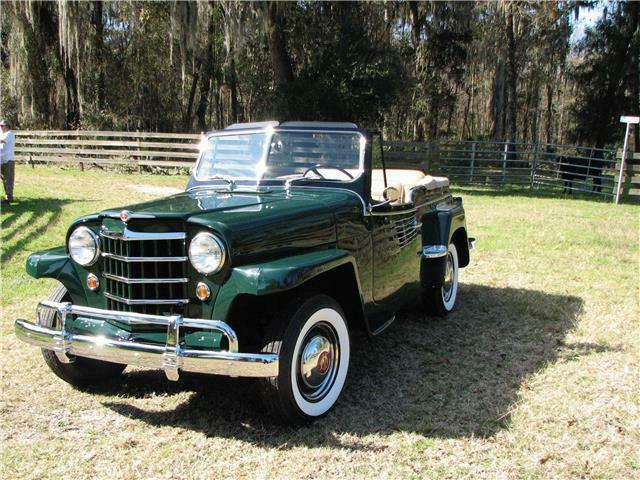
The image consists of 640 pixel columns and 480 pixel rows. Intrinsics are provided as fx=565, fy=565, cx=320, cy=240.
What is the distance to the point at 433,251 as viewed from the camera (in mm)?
4855

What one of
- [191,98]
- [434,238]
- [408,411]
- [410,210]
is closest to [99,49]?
[191,98]

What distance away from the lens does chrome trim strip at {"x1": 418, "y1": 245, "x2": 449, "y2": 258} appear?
4.82 m

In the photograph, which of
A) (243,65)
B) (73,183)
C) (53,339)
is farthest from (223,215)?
(243,65)

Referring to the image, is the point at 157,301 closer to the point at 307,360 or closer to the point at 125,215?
the point at 125,215

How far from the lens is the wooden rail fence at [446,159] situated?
667 inches

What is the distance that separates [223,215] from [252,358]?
32.8 inches

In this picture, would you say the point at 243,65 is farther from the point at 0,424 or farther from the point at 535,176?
the point at 0,424

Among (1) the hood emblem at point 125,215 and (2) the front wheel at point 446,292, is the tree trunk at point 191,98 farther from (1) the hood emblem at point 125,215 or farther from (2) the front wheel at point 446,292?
(1) the hood emblem at point 125,215

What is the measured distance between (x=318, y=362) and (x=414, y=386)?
88cm

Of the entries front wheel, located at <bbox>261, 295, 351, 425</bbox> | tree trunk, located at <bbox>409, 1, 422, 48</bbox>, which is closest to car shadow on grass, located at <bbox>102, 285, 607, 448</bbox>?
front wheel, located at <bbox>261, 295, 351, 425</bbox>

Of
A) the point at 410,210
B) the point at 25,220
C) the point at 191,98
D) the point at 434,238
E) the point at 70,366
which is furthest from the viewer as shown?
the point at 191,98

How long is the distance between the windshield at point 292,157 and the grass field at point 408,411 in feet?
4.80

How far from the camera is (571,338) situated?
4.90 metres

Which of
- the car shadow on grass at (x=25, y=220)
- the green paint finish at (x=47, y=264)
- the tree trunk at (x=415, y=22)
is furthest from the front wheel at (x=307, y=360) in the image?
the tree trunk at (x=415, y=22)
